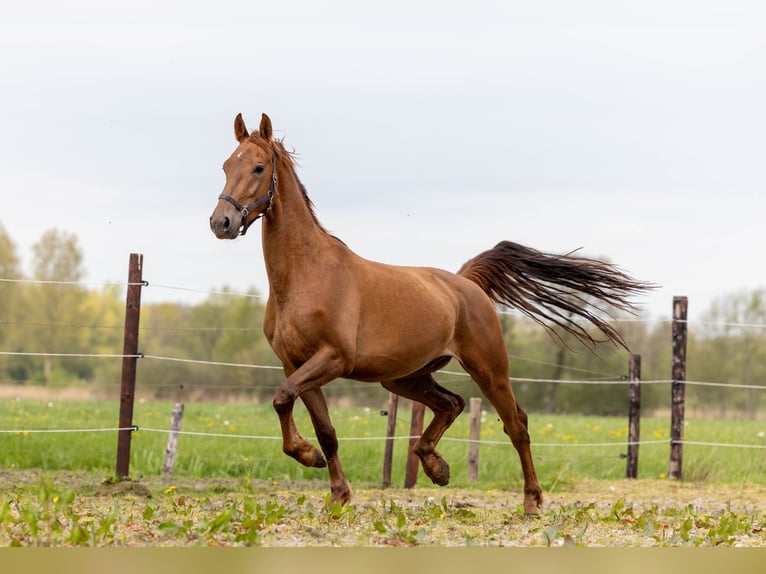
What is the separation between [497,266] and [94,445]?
5.19 m

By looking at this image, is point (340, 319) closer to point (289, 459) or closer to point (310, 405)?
point (310, 405)

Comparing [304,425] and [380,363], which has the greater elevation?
[380,363]

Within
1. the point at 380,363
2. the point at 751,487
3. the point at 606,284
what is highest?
the point at 606,284

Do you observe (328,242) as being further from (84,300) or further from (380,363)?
(84,300)

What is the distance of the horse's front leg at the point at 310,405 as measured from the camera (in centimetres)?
622

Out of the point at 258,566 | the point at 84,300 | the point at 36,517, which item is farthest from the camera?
the point at 84,300

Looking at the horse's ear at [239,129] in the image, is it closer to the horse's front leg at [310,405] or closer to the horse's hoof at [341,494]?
the horse's front leg at [310,405]

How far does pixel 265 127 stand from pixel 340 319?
1.40m

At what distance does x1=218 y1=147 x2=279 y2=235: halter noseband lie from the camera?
6.26 metres

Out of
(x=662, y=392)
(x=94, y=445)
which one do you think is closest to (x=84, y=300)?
Result: (x=662, y=392)

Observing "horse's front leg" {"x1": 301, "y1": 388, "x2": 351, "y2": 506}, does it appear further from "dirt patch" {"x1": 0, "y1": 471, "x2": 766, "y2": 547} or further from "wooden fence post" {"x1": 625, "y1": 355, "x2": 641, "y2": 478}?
"wooden fence post" {"x1": 625, "y1": 355, "x2": 641, "y2": 478}

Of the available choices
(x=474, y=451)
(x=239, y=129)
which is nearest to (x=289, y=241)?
(x=239, y=129)

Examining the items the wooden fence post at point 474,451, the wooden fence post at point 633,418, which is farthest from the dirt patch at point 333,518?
the wooden fence post at point 633,418

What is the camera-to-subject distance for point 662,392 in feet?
79.6
